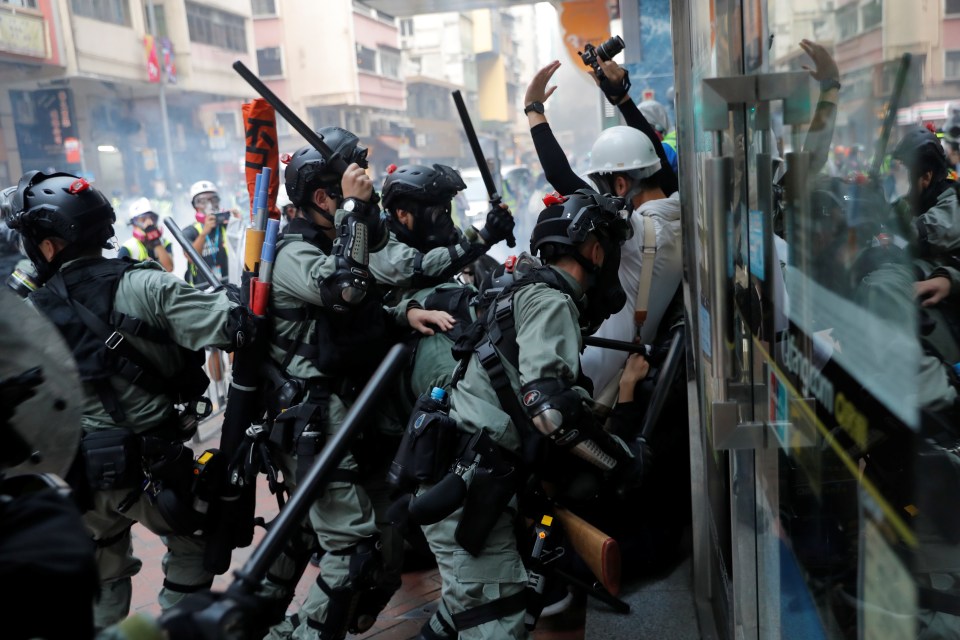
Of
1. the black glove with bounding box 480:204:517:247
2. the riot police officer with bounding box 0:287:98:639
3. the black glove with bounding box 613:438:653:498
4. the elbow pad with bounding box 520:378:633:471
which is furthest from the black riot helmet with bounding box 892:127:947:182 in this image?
the black glove with bounding box 480:204:517:247

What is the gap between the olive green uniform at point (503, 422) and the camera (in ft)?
9.32

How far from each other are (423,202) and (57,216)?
1.95 metres

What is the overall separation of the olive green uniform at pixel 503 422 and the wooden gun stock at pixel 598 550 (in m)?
0.22

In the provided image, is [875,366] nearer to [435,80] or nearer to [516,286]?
[516,286]

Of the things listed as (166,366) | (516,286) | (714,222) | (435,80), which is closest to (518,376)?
(516,286)

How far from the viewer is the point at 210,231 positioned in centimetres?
966

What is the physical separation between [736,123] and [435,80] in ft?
99.4

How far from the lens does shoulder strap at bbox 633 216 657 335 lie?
13.0ft

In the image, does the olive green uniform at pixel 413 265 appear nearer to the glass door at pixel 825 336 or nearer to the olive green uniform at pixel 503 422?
the olive green uniform at pixel 503 422

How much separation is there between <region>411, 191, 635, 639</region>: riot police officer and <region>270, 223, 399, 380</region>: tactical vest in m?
0.79


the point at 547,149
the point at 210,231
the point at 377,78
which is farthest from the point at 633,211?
the point at 377,78

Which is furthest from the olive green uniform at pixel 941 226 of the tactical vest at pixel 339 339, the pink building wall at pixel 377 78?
the pink building wall at pixel 377 78

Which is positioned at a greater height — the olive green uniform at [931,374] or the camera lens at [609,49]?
the camera lens at [609,49]

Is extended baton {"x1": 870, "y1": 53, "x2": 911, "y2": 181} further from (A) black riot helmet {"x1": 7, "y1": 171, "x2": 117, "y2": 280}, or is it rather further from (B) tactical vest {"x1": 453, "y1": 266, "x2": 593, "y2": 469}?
(A) black riot helmet {"x1": 7, "y1": 171, "x2": 117, "y2": 280}
